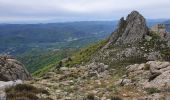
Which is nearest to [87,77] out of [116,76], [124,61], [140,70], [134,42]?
[116,76]

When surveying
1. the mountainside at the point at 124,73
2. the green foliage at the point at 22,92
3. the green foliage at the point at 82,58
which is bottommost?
the green foliage at the point at 82,58

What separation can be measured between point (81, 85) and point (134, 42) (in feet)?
85.4

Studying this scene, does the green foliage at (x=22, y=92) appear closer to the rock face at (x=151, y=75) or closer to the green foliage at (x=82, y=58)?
the rock face at (x=151, y=75)

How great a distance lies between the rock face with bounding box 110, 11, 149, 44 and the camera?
194ft

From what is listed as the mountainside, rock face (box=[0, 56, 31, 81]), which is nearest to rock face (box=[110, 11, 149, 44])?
the mountainside

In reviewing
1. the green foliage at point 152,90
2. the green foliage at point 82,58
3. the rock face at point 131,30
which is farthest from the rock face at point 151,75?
the green foliage at point 82,58

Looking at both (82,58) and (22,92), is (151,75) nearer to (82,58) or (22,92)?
(22,92)

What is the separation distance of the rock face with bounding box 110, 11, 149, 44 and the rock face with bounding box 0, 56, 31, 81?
24.4 meters

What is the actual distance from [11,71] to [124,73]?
41.8 feet

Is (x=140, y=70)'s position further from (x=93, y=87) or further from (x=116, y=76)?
(x=93, y=87)

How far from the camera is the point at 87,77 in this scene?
127 feet

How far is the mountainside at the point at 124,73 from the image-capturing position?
A: 1080 inches

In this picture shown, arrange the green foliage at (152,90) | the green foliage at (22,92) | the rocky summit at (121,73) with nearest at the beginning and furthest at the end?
the green foliage at (22,92) < the green foliage at (152,90) < the rocky summit at (121,73)

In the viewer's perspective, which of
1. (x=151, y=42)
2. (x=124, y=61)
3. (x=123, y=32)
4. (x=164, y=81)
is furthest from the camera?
(x=123, y=32)
